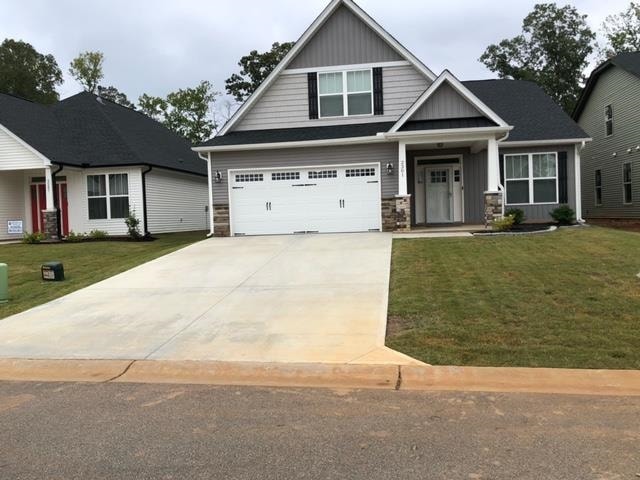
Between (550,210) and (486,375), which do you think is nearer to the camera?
(486,375)

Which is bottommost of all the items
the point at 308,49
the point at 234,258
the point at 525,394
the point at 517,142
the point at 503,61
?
the point at 525,394

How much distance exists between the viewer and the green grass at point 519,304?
653 centimetres

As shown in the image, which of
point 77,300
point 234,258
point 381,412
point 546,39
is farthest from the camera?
point 546,39

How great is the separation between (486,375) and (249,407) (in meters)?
2.47

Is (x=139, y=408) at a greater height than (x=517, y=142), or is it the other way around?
(x=517, y=142)

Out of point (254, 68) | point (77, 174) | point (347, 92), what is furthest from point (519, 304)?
point (254, 68)

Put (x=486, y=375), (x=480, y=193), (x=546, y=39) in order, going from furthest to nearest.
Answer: (x=546, y=39) < (x=480, y=193) < (x=486, y=375)

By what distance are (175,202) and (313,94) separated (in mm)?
8825

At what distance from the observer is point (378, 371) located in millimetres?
6172

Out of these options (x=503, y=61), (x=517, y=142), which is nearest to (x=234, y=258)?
(x=517, y=142)

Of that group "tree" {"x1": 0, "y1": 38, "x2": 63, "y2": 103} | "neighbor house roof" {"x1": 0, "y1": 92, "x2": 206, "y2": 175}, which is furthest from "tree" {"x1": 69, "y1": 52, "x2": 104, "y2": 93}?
"neighbor house roof" {"x1": 0, "y1": 92, "x2": 206, "y2": 175}

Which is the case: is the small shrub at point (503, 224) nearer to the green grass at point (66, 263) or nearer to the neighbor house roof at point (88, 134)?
the green grass at point (66, 263)

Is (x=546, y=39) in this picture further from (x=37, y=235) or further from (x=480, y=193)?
(x=37, y=235)

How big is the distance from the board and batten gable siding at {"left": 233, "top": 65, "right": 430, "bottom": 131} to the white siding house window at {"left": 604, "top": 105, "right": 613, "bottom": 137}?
1185cm
